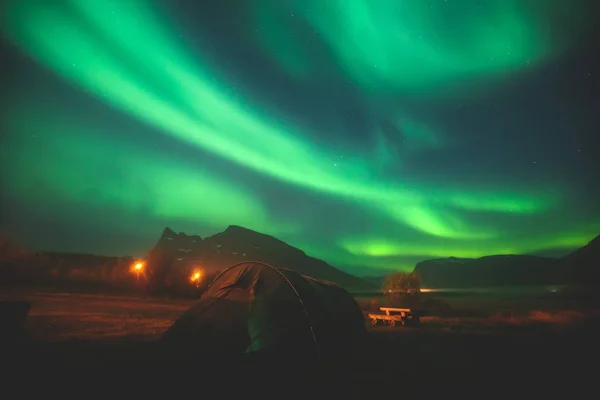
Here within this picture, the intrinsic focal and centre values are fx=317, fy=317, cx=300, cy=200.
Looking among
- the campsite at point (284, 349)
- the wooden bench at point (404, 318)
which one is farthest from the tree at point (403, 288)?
the campsite at point (284, 349)

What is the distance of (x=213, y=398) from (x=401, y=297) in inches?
1721

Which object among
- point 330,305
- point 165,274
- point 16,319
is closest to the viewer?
point 16,319

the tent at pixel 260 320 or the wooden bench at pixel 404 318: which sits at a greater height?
the tent at pixel 260 320

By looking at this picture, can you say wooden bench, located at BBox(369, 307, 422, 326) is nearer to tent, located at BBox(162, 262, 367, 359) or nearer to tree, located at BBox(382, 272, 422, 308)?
tent, located at BBox(162, 262, 367, 359)

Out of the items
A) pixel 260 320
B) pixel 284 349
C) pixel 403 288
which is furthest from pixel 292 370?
pixel 403 288

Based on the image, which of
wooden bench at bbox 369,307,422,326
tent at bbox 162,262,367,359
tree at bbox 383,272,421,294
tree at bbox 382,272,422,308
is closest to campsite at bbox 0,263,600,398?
tent at bbox 162,262,367,359

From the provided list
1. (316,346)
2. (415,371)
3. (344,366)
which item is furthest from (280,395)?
(415,371)

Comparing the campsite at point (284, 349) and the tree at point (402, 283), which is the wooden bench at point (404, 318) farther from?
the tree at point (402, 283)

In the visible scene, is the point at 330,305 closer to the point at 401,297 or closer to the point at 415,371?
the point at 415,371

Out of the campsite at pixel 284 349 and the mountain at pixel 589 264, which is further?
the mountain at pixel 589 264

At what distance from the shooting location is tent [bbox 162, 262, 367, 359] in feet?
31.9

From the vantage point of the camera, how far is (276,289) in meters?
10.6

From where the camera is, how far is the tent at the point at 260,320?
383 inches

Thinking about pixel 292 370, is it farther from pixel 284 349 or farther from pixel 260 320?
pixel 260 320
